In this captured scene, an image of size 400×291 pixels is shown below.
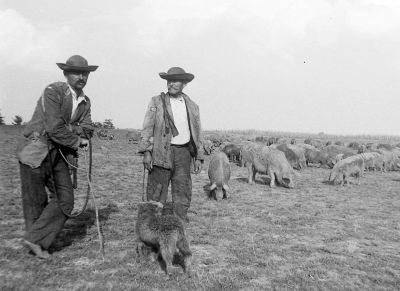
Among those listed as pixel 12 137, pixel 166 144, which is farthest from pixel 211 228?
pixel 12 137

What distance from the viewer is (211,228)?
25.7 feet

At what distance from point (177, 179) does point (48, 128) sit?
8.06 ft

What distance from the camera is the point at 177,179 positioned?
279 inches

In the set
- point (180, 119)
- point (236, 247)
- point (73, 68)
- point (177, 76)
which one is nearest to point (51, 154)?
point (73, 68)

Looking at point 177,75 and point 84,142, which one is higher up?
point 177,75

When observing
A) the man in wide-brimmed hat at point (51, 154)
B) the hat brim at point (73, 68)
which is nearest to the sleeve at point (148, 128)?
the man in wide-brimmed hat at point (51, 154)

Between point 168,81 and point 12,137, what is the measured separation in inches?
842

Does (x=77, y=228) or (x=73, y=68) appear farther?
(x=77, y=228)

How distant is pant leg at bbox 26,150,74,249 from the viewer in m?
5.52

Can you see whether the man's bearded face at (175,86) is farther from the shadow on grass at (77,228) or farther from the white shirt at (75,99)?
the shadow on grass at (77,228)

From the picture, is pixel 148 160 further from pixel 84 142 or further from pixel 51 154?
pixel 51 154

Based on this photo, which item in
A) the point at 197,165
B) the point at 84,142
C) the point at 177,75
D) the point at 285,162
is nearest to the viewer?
the point at 84,142

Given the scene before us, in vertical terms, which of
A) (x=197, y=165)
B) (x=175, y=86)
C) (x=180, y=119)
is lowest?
(x=197, y=165)

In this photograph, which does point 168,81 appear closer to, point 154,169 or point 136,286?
point 154,169
